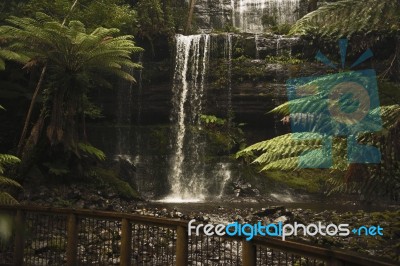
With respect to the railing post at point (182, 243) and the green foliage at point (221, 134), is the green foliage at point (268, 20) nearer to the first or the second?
the green foliage at point (221, 134)

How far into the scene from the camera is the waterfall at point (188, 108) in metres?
15.1

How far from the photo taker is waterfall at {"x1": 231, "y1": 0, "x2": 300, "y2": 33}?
24.4 metres

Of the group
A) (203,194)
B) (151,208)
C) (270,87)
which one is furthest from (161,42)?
(151,208)

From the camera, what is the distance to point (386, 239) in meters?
6.10

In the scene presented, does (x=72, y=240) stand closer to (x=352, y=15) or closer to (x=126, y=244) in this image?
(x=126, y=244)

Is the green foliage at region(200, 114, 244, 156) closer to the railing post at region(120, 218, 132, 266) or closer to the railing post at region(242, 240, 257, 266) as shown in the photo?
the railing post at region(120, 218, 132, 266)

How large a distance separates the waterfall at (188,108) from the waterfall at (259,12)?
7616 millimetres

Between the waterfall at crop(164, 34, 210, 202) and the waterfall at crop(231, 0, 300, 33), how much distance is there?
300 inches

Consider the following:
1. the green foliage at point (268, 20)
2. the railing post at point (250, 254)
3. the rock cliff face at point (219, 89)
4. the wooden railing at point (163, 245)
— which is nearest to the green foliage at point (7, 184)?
the wooden railing at point (163, 245)

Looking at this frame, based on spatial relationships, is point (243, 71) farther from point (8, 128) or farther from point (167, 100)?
point (8, 128)

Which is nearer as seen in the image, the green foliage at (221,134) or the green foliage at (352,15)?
the green foliage at (352,15)

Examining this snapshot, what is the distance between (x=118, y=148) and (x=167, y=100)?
3118 millimetres
